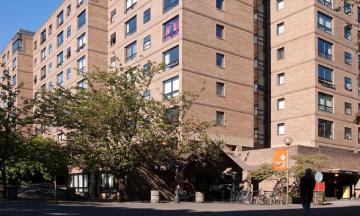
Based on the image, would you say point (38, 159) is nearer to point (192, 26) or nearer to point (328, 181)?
point (192, 26)

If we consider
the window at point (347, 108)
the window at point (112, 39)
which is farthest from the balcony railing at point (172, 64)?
the window at point (347, 108)

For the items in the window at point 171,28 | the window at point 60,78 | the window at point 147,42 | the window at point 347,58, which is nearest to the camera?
the window at point 171,28

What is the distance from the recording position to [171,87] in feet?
143

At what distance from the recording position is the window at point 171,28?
43.4 metres

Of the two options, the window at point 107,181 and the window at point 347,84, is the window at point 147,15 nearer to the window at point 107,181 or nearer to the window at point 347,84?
the window at point 107,181

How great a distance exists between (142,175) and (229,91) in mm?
10902

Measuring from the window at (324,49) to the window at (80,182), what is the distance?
24261 millimetres

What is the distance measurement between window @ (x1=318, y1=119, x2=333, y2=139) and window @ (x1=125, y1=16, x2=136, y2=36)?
1876 cm

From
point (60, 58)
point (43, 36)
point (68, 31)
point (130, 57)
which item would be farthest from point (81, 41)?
point (43, 36)

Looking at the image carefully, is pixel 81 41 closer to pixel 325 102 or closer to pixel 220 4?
pixel 220 4

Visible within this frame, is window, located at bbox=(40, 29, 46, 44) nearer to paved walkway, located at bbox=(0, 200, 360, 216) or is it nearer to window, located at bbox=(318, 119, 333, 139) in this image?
window, located at bbox=(318, 119, 333, 139)

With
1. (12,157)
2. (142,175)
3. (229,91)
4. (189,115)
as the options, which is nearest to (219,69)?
(229,91)

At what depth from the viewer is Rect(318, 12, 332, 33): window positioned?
48.8 m

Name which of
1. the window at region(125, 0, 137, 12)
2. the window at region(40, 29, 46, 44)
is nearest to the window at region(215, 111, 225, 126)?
the window at region(125, 0, 137, 12)
